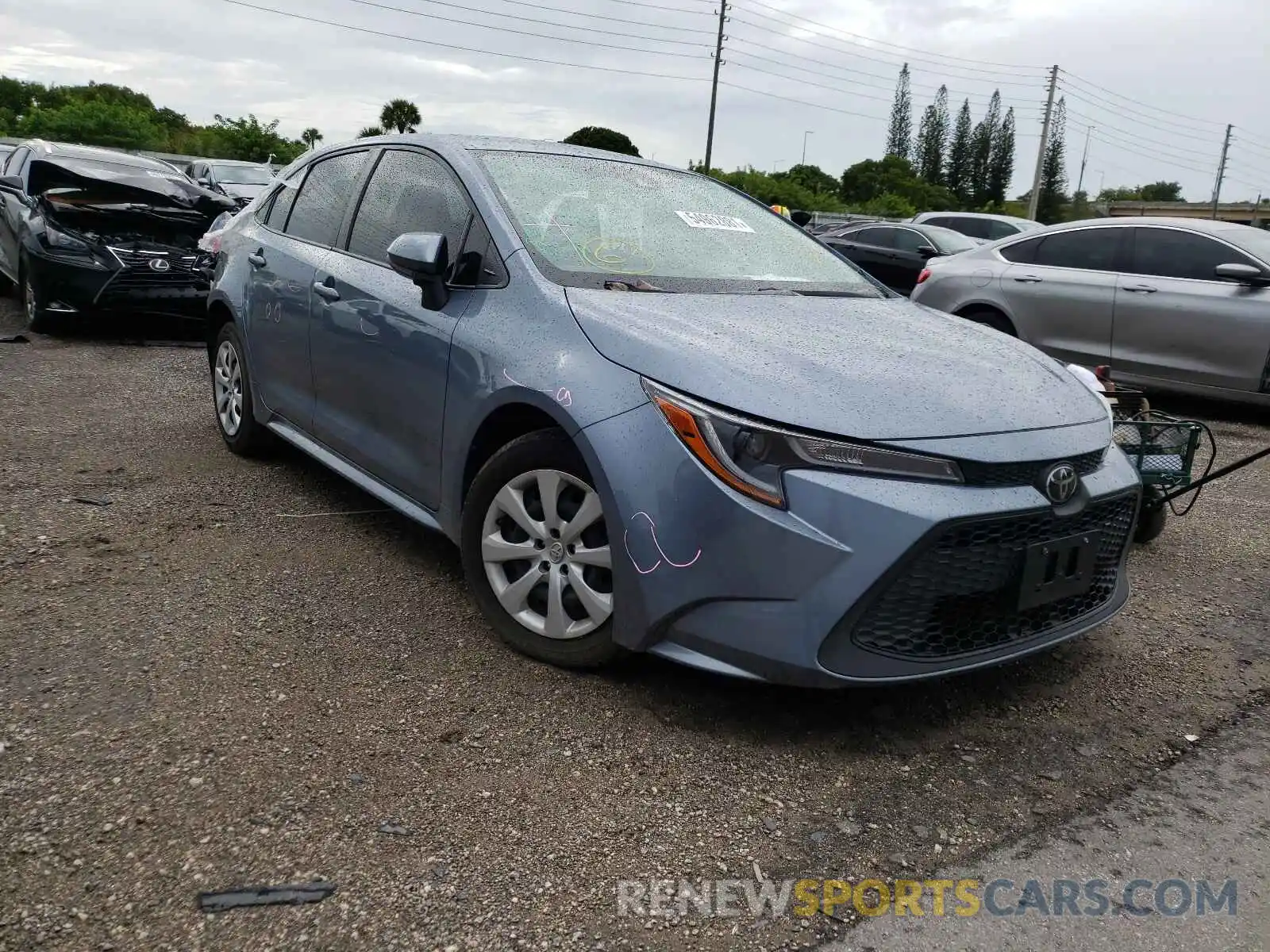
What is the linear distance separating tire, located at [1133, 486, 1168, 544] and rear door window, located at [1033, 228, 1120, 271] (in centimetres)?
383

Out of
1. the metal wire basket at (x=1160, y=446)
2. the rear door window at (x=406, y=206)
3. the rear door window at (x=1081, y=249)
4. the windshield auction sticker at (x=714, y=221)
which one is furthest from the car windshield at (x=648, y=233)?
the rear door window at (x=1081, y=249)

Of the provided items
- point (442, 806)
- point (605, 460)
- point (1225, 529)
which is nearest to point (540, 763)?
point (442, 806)

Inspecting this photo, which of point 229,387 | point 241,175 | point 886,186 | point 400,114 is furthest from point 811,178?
point 229,387

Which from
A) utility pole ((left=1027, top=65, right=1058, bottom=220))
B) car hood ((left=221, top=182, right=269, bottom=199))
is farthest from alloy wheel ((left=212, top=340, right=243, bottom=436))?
utility pole ((left=1027, top=65, right=1058, bottom=220))

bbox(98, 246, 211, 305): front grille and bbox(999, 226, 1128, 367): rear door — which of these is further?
bbox(98, 246, 211, 305): front grille

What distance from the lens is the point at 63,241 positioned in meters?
8.14

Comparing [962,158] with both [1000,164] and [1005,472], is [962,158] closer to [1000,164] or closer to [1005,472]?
[1000,164]

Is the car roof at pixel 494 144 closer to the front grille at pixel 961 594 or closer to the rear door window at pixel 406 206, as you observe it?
the rear door window at pixel 406 206

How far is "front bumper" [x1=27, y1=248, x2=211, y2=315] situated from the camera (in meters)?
8.12

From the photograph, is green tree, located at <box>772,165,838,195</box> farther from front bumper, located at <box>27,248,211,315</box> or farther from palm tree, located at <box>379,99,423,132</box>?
front bumper, located at <box>27,248,211,315</box>

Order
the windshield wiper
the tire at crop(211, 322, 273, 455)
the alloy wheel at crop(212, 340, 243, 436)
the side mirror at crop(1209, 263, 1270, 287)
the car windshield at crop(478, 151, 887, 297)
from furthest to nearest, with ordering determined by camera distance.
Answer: the side mirror at crop(1209, 263, 1270, 287) → the alloy wheel at crop(212, 340, 243, 436) → the tire at crop(211, 322, 273, 455) → the car windshield at crop(478, 151, 887, 297) → the windshield wiper

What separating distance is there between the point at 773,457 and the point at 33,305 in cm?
804

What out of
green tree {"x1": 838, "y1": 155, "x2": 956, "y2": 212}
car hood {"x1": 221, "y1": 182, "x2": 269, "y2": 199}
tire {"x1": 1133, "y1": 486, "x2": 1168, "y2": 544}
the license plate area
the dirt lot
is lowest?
the dirt lot

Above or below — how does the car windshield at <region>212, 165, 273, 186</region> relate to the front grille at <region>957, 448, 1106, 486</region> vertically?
above
